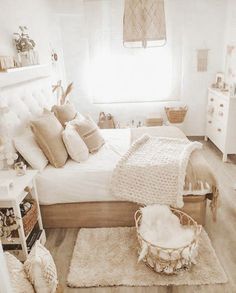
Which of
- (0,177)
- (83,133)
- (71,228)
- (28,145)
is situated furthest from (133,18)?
(71,228)

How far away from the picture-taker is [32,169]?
98.3 inches

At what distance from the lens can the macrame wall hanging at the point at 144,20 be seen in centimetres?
→ 224

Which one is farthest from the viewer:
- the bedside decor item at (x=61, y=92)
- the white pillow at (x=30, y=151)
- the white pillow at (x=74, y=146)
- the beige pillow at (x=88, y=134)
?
the bedside decor item at (x=61, y=92)

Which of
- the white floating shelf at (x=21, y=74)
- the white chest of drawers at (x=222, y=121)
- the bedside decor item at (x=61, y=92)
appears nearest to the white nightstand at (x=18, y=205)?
the white floating shelf at (x=21, y=74)

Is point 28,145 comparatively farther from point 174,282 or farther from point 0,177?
point 174,282

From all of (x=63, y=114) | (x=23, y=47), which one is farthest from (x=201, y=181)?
(x=23, y=47)

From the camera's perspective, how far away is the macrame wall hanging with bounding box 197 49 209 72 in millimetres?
4508

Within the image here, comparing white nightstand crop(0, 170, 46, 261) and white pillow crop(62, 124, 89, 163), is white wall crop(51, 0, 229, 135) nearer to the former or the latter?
white pillow crop(62, 124, 89, 163)

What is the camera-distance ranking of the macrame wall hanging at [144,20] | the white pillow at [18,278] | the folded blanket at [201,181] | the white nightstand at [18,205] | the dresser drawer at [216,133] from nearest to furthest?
the white pillow at [18,278]
the white nightstand at [18,205]
the macrame wall hanging at [144,20]
the folded blanket at [201,181]
the dresser drawer at [216,133]

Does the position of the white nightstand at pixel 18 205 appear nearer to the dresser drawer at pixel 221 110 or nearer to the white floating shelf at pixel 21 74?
the white floating shelf at pixel 21 74

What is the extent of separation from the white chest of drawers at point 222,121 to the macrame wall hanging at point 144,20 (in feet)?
5.86

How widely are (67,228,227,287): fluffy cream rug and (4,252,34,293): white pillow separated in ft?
2.18

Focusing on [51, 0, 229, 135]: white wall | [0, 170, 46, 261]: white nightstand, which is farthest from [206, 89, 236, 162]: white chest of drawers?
[0, 170, 46, 261]: white nightstand

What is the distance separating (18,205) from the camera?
A: 193cm
